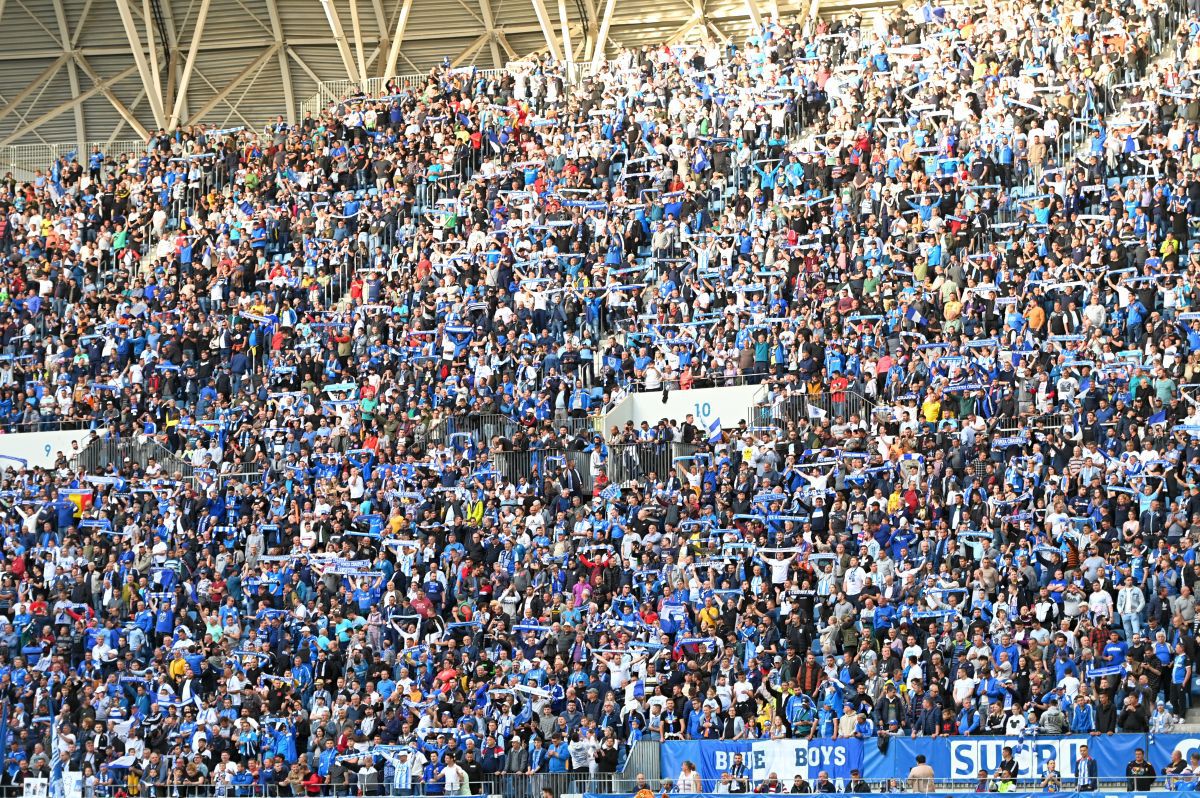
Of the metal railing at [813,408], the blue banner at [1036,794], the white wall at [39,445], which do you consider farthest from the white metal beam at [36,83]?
the blue banner at [1036,794]

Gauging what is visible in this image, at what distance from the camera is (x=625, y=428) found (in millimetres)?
33906

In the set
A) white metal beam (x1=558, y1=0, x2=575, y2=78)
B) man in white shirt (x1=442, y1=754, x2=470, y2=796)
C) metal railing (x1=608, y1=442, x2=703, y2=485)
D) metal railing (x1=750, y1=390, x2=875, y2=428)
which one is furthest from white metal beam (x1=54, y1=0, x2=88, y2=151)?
man in white shirt (x1=442, y1=754, x2=470, y2=796)

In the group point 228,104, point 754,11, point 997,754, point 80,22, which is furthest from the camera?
point 228,104

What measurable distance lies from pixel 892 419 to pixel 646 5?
26.7m

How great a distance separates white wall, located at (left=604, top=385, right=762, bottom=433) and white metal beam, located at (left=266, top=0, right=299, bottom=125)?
25.3m

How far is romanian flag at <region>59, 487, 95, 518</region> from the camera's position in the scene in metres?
35.6

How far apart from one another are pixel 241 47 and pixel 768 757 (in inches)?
1499

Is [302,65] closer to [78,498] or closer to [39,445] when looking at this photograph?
[39,445]

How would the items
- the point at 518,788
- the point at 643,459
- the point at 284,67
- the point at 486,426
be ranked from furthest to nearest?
the point at 284,67 → the point at 486,426 → the point at 643,459 → the point at 518,788

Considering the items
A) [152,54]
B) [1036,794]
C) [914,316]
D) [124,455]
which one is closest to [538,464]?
[914,316]

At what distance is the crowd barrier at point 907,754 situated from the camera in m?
23.0

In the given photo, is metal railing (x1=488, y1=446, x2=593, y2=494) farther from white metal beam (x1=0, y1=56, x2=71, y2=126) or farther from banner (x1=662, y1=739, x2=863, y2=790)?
white metal beam (x1=0, y1=56, x2=71, y2=126)

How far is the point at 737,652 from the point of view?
27344 millimetres

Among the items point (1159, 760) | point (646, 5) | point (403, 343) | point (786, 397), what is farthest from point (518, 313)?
point (646, 5)
